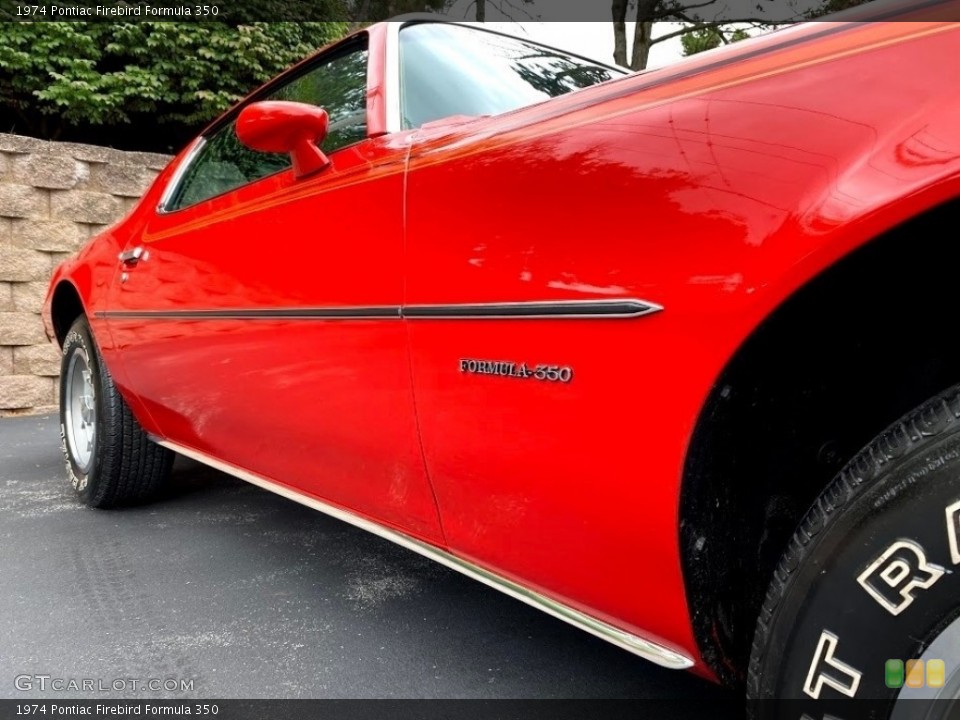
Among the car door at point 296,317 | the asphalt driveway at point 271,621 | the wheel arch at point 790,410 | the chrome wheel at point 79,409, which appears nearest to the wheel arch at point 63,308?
the chrome wheel at point 79,409

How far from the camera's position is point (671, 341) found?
997mm

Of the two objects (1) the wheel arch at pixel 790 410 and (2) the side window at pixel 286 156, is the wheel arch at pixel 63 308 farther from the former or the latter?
(1) the wheel arch at pixel 790 410

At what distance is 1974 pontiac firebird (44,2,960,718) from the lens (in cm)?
85

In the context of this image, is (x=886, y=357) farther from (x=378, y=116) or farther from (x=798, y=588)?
(x=378, y=116)

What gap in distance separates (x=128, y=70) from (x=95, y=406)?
471 centimetres

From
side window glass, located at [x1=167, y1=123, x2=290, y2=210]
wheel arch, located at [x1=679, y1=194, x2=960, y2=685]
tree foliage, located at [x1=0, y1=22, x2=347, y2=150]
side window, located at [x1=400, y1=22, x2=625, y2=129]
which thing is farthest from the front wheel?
tree foliage, located at [x1=0, y1=22, x2=347, y2=150]

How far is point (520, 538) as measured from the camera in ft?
4.25

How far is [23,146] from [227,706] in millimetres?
4949

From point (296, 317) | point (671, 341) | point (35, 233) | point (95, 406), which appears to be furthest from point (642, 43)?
point (671, 341)

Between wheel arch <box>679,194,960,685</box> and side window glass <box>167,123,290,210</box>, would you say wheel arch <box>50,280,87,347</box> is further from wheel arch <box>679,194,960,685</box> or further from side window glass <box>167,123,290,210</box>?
wheel arch <box>679,194,960,685</box>

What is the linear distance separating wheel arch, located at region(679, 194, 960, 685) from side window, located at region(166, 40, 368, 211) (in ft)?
3.62

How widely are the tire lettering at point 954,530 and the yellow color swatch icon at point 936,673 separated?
114 millimetres

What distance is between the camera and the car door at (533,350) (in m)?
1.07

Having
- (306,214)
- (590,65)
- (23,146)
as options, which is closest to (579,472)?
(306,214)
